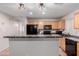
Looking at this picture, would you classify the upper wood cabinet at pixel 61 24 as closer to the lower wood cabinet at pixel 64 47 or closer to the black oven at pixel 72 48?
the lower wood cabinet at pixel 64 47

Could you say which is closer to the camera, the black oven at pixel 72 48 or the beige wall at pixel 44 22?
the beige wall at pixel 44 22

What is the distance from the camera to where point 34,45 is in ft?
7.73

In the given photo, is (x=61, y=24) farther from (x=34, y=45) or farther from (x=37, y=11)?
(x=34, y=45)

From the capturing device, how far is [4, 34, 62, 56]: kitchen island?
7.53ft

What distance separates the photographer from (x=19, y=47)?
231cm

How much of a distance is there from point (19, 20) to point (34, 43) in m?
0.56

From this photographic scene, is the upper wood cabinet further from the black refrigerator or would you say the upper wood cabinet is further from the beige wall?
the black refrigerator

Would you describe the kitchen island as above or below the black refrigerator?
below

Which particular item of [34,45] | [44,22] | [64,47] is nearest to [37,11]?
[44,22]

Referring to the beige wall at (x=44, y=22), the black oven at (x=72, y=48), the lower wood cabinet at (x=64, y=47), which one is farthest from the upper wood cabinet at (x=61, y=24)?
the black oven at (x=72, y=48)

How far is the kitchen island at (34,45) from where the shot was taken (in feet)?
7.53

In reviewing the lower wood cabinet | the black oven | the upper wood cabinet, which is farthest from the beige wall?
the black oven

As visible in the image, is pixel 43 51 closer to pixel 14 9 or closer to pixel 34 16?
pixel 34 16

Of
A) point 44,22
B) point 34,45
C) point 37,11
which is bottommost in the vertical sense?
point 34,45
